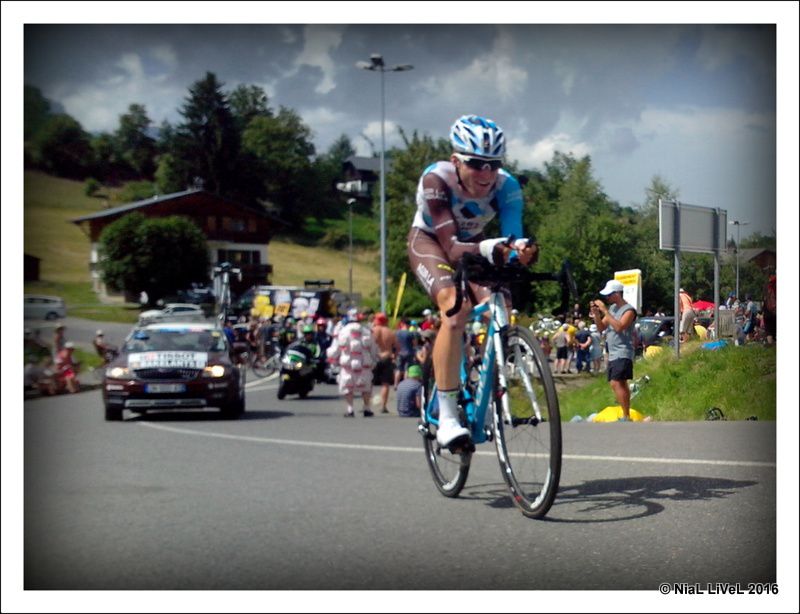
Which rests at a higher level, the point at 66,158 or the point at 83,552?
the point at 66,158

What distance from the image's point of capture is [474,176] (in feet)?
10.5

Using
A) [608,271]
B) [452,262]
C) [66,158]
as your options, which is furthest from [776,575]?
[66,158]

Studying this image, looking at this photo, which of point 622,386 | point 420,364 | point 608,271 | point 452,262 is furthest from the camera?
point 420,364

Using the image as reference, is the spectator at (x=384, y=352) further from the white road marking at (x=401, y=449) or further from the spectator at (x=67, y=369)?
the spectator at (x=67, y=369)

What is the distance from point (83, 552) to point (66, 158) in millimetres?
1757

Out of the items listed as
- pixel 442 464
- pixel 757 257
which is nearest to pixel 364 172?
pixel 442 464

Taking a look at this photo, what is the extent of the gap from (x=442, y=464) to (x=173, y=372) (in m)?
2.85

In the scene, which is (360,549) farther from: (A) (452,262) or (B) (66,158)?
(B) (66,158)

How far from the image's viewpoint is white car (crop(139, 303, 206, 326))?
417cm

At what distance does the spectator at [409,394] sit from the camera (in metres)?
4.19

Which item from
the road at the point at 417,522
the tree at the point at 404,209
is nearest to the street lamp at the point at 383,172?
the tree at the point at 404,209

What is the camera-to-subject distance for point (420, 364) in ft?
13.4

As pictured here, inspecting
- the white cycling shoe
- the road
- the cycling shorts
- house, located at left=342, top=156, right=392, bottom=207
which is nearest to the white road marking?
the road

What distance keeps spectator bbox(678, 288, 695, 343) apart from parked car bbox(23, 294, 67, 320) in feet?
8.41
